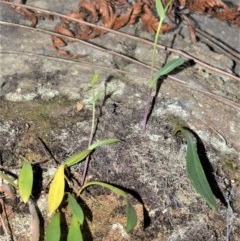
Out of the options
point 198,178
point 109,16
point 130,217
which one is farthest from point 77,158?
point 109,16

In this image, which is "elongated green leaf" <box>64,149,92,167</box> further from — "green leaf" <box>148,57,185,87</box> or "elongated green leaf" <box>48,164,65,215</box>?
"green leaf" <box>148,57,185,87</box>

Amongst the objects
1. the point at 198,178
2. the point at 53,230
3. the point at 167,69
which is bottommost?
the point at 53,230

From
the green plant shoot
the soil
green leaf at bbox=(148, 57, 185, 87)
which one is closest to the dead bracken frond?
the soil

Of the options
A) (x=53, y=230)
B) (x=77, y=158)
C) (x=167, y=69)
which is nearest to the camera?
(x=53, y=230)

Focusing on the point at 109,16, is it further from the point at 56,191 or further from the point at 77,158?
the point at 56,191

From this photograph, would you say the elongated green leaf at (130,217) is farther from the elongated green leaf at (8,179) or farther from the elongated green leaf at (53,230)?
the elongated green leaf at (8,179)

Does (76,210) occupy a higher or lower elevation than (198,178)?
lower
